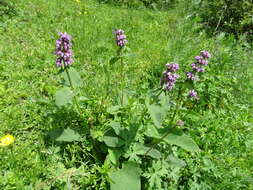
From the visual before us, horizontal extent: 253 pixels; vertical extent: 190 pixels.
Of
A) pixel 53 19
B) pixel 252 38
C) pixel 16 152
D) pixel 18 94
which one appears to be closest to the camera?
pixel 16 152

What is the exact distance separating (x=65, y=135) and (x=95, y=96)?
596 mm

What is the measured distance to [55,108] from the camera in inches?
91.2

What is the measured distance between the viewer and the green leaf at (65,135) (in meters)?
2.02

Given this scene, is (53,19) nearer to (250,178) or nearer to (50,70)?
(50,70)

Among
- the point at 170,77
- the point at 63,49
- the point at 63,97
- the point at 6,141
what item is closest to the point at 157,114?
the point at 170,77

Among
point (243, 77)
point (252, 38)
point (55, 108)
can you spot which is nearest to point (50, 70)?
point (55, 108)

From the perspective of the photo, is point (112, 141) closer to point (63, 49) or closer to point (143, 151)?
point (143, 151)

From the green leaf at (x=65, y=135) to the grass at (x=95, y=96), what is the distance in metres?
0.08

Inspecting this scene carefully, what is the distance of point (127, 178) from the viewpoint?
182 centimetres

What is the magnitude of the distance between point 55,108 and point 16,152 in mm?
545

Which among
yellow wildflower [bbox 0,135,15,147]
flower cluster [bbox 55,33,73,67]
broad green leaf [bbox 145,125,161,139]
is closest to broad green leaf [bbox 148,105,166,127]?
broad green leaf [bbox 145,125,161,139]

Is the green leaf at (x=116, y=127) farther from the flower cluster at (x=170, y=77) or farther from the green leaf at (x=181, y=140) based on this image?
the flower cluster at (x=170, y=77)

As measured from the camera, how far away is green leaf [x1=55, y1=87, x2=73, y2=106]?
170cm

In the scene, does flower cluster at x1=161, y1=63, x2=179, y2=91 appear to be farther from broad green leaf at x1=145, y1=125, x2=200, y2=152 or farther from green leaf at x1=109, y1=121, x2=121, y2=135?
green leaf at x1=109, y1=121, x2=121, y2=135
